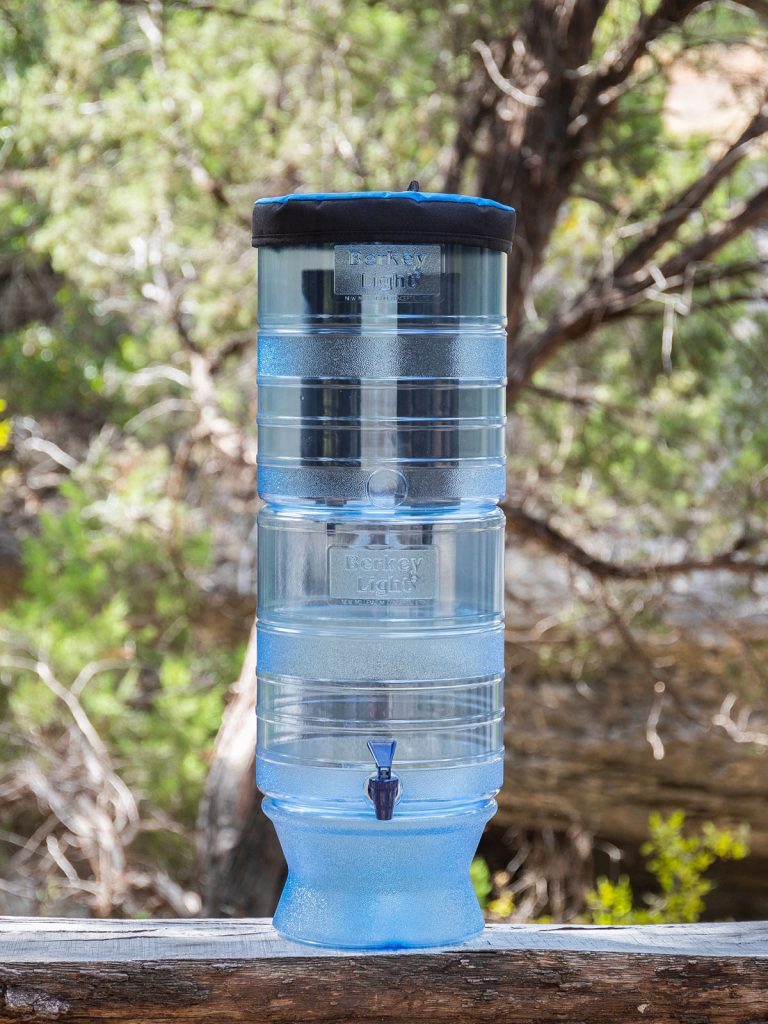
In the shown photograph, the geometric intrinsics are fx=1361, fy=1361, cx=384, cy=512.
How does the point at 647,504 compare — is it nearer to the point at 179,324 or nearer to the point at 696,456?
the point at 696,456

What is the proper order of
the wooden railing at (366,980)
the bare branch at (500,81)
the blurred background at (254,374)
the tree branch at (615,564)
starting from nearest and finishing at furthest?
the wooden railing at (366,980)
the bare branch at (500,81)
the blurred background at (254,374)
the tree branch at (615,564)

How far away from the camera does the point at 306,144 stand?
5.27 m

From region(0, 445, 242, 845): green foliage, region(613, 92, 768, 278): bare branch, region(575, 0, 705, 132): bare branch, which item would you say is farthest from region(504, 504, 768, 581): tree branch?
region(575, 0, 705, 132): bare branch

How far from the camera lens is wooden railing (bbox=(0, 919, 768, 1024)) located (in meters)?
1.66

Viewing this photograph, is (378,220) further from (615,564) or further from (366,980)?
(615,564)

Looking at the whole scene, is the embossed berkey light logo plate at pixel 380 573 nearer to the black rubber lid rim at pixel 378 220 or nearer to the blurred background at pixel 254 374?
the black rubber lid rim at pixel 378 220

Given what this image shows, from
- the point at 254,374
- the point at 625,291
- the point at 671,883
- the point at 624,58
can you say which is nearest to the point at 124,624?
the point at 254,374

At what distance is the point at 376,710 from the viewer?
1.77 metres

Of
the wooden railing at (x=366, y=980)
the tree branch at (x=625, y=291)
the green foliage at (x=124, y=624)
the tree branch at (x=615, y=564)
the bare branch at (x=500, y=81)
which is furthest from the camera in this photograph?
the green foliage at (x=124, y=624)

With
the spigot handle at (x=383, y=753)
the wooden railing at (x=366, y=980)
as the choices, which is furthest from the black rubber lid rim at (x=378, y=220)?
the wooden railing at (x=366, y=980)

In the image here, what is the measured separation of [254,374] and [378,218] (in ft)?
14.2

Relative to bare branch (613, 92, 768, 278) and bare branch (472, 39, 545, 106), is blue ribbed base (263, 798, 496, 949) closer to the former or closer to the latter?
bare branch (472, 39, 545, 106)

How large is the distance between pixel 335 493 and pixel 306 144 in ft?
12.4

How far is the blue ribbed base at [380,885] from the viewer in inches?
68.2
